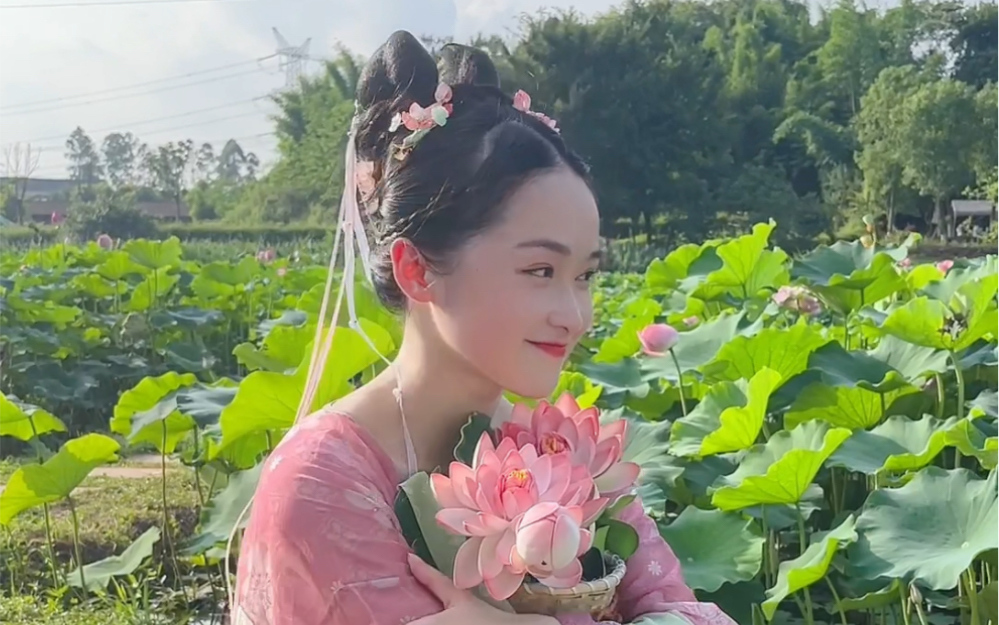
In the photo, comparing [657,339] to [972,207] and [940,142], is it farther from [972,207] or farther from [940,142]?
[972,207]

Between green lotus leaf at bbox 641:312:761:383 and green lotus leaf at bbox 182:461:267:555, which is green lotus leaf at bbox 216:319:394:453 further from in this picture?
green lotus leaf at bbox 641:312:761:383

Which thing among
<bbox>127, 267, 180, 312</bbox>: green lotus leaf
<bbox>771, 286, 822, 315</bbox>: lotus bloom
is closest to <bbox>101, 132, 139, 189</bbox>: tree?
<bbox>127, 267, 180, 312</bbox>: green lotus leaf

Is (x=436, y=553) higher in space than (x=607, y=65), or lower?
lower

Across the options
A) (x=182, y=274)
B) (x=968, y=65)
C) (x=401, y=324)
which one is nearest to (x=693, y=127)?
(x=968, y=65)

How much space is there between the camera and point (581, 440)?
2.58 feet

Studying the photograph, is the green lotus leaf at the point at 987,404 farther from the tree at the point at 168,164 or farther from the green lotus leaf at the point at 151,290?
the tree at the point at 168,164

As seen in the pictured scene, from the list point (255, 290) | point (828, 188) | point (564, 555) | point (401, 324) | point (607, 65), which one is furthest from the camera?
point (828, 188)

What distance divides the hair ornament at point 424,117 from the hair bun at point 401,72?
21 millimetres

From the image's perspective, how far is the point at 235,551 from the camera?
78.5 inches

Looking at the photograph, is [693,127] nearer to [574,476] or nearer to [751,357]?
[751,357]

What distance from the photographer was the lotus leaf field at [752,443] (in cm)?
144

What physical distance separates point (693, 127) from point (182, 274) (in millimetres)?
10701

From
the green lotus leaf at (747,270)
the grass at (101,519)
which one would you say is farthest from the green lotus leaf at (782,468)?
the grass at (101,519)

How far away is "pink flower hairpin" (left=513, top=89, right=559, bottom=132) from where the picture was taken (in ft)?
2.91
